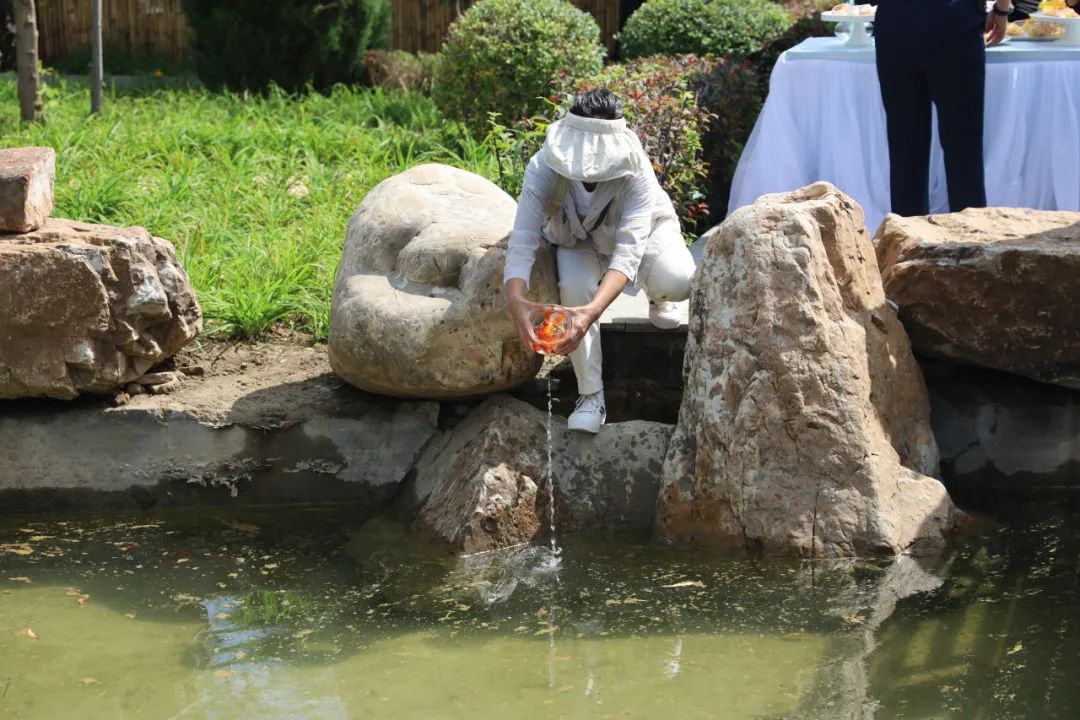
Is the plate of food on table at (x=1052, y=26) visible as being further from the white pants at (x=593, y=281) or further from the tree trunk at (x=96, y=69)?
the tree trunk at (x=96, y=69)

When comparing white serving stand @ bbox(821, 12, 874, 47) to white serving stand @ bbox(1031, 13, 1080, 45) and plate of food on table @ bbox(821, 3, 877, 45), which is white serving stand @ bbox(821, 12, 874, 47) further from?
white serving stand @ bbox(1031, 13, 1080, 45)

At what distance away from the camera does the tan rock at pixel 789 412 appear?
167 inches

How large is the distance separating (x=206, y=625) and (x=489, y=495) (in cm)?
99

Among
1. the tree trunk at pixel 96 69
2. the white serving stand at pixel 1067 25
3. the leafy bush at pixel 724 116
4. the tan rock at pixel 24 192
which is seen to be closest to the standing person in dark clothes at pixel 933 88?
the white serving stand at pixel 1067 25

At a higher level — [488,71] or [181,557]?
[488,71]

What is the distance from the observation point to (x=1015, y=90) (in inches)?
247

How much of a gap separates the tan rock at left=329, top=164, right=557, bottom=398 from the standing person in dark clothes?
6.79ft

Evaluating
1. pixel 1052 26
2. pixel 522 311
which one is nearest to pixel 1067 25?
pixel 1052 26

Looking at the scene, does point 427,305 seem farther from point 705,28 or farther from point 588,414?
point 705,28

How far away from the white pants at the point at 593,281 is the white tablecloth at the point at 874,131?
7.10 feet

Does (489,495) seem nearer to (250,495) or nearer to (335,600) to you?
(335,600)

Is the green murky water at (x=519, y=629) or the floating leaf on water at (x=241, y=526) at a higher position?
the green murky water at (x=519, y=629)

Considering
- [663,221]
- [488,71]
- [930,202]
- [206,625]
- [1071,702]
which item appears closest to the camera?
[1071,702]

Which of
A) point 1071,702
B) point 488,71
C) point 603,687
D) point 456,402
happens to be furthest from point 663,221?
point 488,71
